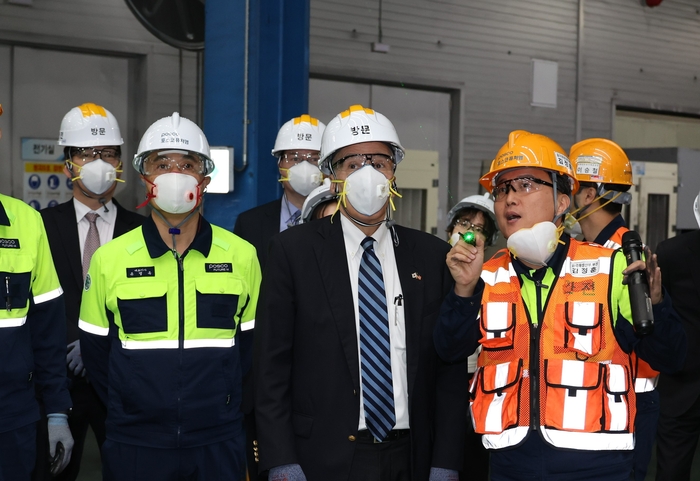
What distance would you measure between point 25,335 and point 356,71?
6.68 metres

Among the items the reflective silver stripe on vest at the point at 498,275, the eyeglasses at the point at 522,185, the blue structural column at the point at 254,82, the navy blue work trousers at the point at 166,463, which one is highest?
the blue structural column at the point at 254,82

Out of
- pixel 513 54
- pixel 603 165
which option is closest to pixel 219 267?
pixel 603 165

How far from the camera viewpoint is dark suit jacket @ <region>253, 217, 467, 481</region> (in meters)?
2.40

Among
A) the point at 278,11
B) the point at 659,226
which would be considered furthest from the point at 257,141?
the point at 659,226

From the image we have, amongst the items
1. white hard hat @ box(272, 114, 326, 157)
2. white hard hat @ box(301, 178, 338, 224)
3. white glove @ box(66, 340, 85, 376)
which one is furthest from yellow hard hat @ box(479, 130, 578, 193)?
white hard hat @ box(272, 114, 326, 157)

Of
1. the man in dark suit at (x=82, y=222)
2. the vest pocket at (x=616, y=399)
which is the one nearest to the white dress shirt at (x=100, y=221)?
the man in dark suit at (x=82, y=222)

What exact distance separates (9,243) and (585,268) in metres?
2.01

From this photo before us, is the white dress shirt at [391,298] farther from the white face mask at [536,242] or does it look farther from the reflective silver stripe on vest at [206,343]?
the reflective silver stripe on vest at [206,343]

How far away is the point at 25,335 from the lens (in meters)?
2.91

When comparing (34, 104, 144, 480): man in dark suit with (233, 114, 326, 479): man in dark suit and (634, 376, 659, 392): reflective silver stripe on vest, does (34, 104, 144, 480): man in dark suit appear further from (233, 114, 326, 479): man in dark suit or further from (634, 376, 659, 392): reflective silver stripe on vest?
(634, 376, 659, 392): reflective silver stripe on vest

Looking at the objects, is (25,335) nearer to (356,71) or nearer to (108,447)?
(108,447)

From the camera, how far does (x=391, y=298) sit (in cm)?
254

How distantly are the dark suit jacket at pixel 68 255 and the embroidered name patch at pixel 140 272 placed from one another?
0.98 metres

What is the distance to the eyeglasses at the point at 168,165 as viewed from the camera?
3.17m
